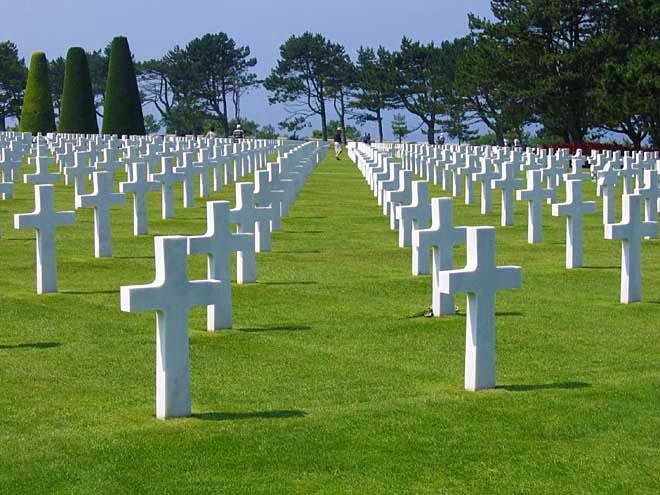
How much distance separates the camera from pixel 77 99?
5450 cm

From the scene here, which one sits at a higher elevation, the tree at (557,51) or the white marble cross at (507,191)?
the tree at (557,51)

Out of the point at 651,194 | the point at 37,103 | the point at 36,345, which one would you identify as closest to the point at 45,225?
the point at 36,345

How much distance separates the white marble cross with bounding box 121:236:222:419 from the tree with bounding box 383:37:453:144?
75.5 meters

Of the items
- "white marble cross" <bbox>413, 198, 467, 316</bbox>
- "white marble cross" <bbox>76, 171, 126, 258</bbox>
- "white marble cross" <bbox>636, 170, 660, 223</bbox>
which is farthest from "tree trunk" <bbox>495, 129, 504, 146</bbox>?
"white marble cross" <bbox>413, 198, 467, 316</bbox>

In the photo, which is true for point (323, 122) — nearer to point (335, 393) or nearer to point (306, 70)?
point (306, 70)

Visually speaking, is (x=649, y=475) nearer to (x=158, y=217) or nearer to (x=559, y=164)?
(x=158, y=217)

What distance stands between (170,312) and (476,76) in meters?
55.9

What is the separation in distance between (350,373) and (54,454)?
2.27 metres

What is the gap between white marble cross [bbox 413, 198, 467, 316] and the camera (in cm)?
941

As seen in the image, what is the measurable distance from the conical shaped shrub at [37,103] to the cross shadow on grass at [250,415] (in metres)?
A: 51.4

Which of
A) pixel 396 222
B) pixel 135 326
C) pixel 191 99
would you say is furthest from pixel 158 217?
pixel 191 99

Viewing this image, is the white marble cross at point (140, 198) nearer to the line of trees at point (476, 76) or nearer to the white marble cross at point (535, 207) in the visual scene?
the white marble cross at point (535, 207)

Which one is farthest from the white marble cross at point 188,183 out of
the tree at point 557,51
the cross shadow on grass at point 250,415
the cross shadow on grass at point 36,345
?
the tree at point 557,51

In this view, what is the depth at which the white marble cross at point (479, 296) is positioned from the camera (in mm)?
6918
